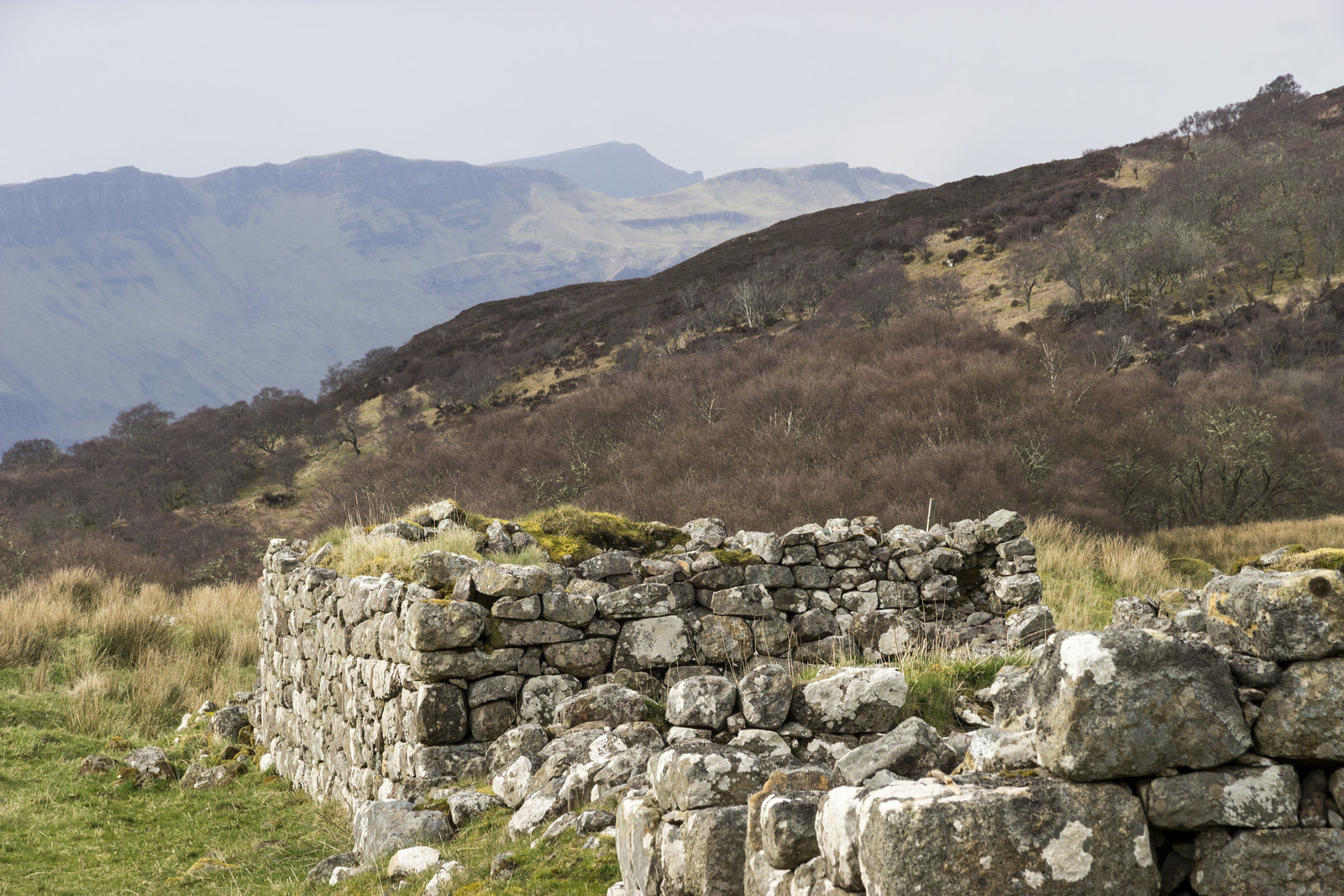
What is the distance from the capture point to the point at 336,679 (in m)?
8.93

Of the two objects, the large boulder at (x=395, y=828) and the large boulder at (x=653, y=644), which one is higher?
the large boulder at (x=653, y=644)

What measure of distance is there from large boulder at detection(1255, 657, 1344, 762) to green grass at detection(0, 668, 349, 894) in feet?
18.8

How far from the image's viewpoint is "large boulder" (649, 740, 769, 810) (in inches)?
128

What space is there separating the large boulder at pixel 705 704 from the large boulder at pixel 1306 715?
2.99m

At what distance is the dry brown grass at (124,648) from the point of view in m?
12.7

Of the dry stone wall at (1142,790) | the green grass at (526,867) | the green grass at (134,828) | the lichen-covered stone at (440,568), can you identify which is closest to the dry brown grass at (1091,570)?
the lichen-covered stone at (440,568)

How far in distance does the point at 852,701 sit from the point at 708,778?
182 centimetres

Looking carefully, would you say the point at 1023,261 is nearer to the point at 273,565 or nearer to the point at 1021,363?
the point at 1021,363

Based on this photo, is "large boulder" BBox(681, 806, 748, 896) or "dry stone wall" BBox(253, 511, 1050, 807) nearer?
"large boulder" BBox(681, 806, 748, 896)

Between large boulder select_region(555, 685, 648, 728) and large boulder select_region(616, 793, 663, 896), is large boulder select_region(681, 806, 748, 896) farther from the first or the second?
large boulder select_region(555, 685, 648, 728)

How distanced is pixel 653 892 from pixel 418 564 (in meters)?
4.44

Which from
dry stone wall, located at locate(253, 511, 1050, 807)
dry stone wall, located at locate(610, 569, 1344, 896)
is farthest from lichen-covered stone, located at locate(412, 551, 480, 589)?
dry stone wall, located at locate(610, 569, 1344, 896)

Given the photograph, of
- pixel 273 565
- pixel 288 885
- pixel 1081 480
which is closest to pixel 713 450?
pixel 1081 480

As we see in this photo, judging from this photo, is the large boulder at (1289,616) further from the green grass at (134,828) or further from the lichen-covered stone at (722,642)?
the green grass at (134,828)
